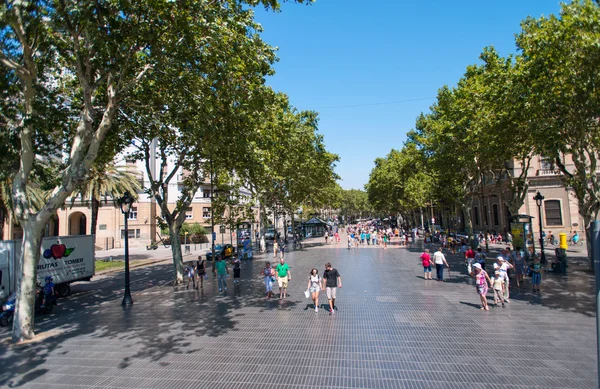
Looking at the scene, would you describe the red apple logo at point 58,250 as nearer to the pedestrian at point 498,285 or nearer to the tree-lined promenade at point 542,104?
the pedestrian at point 498,285

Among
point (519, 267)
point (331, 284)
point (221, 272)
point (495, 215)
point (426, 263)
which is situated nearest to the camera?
point (331, 284)

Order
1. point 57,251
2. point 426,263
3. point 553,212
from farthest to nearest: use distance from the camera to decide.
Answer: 1. point 553,212
2. point 426,263
3. point 57,251

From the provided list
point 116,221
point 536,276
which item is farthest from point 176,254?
point 116,221

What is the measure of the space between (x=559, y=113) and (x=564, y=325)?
369 inches

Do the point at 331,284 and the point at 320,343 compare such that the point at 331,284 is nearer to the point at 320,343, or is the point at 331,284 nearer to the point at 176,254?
the point at 320,343

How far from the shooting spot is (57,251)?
15.6 metres

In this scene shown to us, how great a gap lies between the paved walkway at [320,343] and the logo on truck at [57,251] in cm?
255

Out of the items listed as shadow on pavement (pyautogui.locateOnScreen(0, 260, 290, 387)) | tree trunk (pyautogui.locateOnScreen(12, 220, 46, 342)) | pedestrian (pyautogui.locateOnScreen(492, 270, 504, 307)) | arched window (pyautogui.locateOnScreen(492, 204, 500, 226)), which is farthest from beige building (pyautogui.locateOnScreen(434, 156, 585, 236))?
tree trunk (pyautogui.locateOnScreen(12, 220, 46, 342))

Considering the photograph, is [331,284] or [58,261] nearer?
[331,284]

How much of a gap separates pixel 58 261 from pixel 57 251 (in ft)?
1.58

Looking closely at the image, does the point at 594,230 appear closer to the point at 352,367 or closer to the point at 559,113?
the point at 352,367

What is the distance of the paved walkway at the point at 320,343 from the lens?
653 centimetres

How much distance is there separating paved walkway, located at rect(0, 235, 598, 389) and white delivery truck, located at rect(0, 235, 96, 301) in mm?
2002

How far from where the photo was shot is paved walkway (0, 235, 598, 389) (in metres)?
6.53
